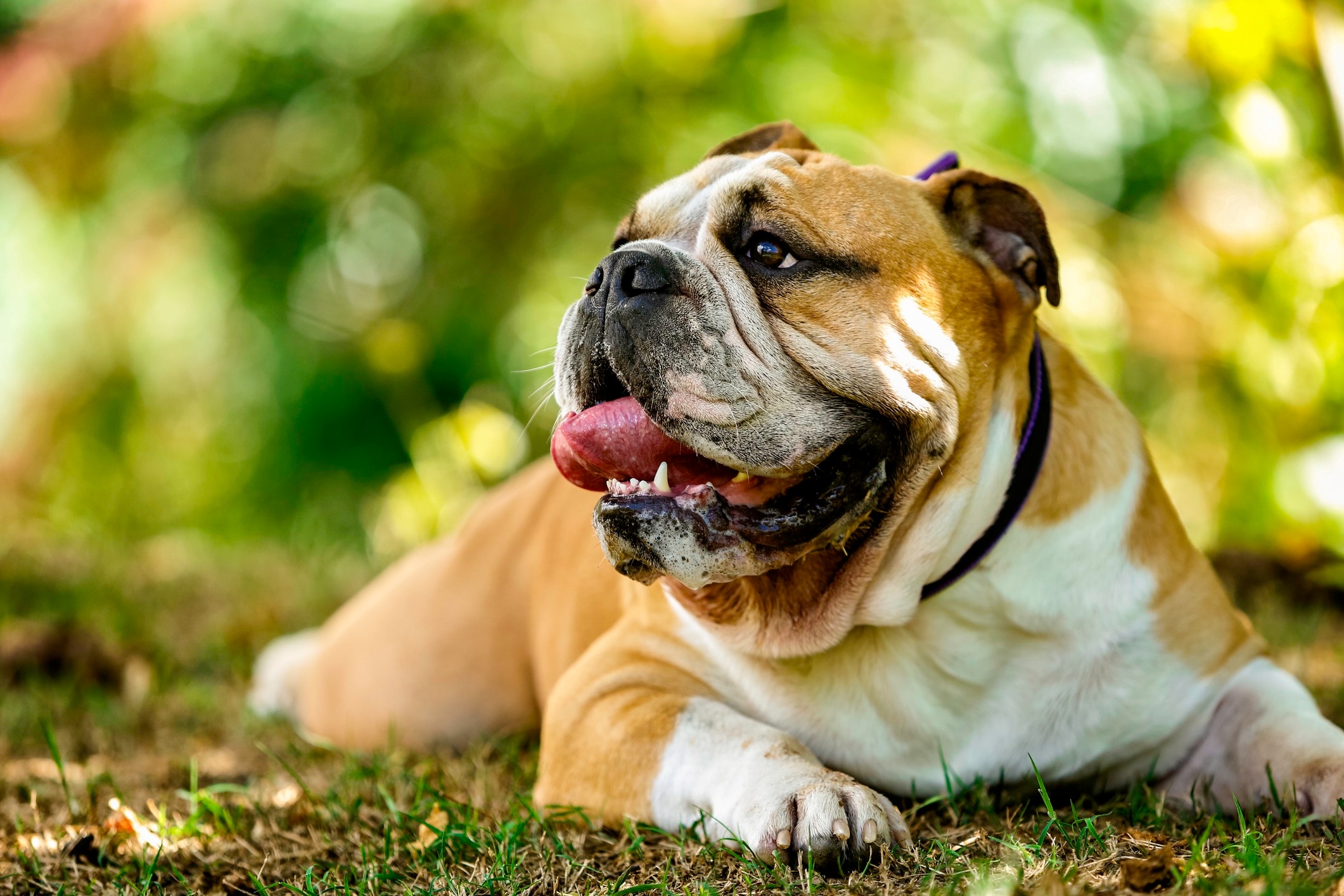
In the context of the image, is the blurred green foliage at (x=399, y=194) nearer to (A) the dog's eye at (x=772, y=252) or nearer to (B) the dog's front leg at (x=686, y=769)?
(B) the dog's front leg at (x=686, y=769)

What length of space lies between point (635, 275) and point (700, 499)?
1.43ft

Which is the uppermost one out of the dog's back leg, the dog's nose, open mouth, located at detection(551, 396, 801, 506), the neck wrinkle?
the dog's nose

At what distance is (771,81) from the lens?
6723mm

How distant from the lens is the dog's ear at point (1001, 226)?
2555 mm

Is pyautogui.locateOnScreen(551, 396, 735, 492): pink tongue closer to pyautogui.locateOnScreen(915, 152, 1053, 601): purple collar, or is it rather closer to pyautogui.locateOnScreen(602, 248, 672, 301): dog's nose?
pyautogui.locateOnScreen(602, 248, 672, 301): dog's nose

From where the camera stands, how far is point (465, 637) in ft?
12.0

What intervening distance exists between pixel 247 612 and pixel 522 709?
1.93m

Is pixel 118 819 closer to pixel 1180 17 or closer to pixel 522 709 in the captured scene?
pixel 522 709

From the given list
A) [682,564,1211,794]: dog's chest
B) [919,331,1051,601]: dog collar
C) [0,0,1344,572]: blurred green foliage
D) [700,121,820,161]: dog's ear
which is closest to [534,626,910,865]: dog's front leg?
[682,564,1211,794]: dog's chest

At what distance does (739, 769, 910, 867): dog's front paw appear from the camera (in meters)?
2.07

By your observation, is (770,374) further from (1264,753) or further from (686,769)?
(1264,753)

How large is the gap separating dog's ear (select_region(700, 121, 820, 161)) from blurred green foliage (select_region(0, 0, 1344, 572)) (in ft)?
9.64

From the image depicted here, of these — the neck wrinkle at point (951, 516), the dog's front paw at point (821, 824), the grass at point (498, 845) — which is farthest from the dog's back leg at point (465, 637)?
the dog's front paw at point (821, 824)

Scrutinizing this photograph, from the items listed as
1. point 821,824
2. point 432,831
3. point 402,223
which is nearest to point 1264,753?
point 821,824
